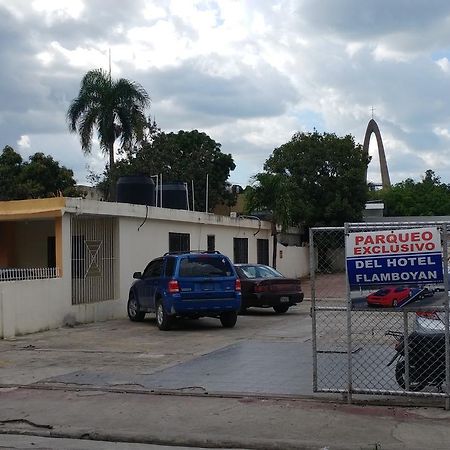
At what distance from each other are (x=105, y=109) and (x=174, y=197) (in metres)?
13.0

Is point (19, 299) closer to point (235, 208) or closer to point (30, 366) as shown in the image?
point (30, 366)

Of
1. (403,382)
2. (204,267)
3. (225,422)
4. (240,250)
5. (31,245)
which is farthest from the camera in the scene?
(240,250)

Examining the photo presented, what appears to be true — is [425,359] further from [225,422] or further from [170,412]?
[170,412]

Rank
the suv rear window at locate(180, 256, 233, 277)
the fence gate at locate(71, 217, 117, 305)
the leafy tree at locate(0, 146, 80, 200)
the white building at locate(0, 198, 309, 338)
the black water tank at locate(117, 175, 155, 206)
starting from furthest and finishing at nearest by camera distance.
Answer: the leafy tree at locate(0, 146, 80, 200) < the black water tank at locate(117, 175, 155, 206) < the fence gate at locate(71, 217, 117, 305) < the white building at locate(0, 198, 309, 338) < the suv rear window at locate(180, 256, 233, 277)

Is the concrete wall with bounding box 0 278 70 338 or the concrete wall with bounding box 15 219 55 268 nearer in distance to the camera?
the concrete wall with bounding box 0 278 70 338

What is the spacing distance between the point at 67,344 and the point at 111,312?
5.44 metres

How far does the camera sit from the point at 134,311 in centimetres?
1898

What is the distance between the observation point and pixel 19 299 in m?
16.2

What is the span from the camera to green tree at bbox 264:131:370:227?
41.7 meters

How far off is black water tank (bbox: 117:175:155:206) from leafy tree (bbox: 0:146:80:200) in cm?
1518

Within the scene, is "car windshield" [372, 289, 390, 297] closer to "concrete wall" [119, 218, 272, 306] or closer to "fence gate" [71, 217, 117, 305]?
"fence gate" [71, 217, 117, 305]

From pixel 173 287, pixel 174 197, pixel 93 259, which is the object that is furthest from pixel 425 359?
pixel 174 197

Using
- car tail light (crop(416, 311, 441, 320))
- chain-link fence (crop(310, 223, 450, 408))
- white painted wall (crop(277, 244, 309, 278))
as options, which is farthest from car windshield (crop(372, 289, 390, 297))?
white painted wall (crop(277, 244, 309, 278))

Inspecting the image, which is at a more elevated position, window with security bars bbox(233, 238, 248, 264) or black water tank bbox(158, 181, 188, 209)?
black water tank bbox(158, 181, 188, 209)
